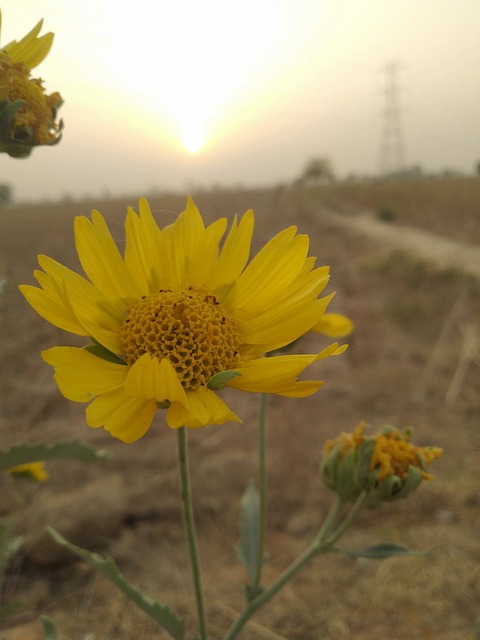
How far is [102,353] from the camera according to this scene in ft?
2.81

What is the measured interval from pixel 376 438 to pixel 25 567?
1964mm

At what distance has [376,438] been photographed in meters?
1.24

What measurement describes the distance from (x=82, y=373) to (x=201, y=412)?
0.57 feet

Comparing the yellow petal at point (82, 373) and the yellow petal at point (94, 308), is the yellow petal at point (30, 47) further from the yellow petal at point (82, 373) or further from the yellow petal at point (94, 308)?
the yellow petal at point (82, 373)

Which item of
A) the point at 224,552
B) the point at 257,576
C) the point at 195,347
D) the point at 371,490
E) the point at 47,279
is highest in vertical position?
the point at 47,279

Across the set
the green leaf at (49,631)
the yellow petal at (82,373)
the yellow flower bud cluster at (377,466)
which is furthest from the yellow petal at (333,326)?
the green leaf at (49,631)

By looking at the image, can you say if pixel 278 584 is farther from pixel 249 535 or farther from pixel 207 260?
pixel 207 260

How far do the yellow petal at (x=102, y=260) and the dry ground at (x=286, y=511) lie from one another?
0.23ft

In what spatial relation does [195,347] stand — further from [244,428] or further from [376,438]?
[244,428]

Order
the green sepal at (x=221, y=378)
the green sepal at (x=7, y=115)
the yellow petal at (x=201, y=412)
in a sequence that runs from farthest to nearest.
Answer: the green sepal at (x=7, y=115) < the green sepal at (x=221, y=378) < the yellow petal at (x=201, y=412)

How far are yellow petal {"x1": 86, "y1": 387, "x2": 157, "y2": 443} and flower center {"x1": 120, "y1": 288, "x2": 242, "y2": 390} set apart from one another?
0.10 meters

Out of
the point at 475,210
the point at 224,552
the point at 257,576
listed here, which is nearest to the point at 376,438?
the point at 257,576

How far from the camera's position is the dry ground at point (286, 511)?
7.26 feet

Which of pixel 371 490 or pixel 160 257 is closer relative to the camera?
pixel 160 257
